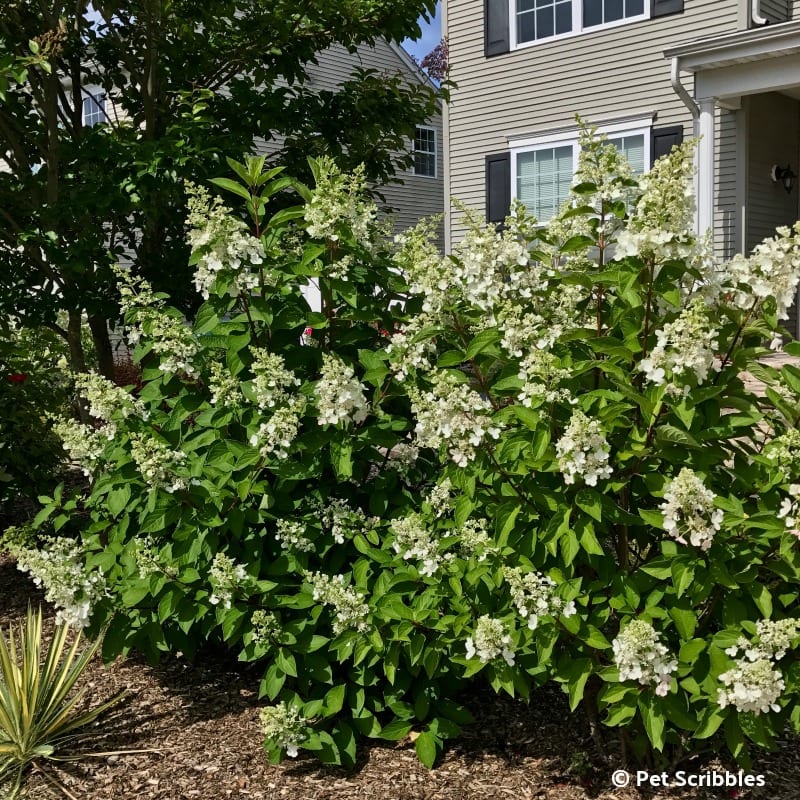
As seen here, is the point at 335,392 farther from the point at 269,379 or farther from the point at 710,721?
the point at 710,721

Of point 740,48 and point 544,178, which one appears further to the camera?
point 544,178

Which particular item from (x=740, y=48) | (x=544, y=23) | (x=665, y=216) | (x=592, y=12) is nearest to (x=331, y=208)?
(x=665, y=216)

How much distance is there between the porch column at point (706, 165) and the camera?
8.82 metres

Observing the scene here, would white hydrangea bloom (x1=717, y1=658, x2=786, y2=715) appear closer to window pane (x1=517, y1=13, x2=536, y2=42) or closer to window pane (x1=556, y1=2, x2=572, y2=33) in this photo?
window pane (x1=556, y1=2, x2=572, y2=33)

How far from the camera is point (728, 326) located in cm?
228

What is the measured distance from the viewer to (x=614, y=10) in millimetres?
10688

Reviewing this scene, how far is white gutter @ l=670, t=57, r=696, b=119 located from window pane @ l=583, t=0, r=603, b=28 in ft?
5.68

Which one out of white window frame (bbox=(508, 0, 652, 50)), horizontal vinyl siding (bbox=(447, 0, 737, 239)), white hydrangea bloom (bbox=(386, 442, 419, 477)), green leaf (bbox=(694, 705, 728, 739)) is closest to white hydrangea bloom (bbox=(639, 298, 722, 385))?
green leaf (bbox=(694, 705, 728, 739))

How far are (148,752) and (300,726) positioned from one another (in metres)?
0.61

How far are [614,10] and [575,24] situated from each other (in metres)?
0.55

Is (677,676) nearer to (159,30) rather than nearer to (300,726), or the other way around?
(300,726)

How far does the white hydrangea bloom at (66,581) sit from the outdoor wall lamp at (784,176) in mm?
10102

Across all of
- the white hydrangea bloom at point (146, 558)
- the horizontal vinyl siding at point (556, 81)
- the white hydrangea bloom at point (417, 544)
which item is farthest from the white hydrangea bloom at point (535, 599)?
the horizontal vinyl siding at point (556, 81)

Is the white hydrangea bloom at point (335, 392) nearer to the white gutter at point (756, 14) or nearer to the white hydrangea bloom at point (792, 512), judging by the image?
the white hydrangea bloom at point (792, 512)
